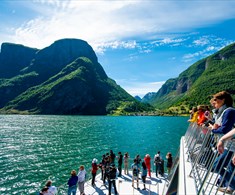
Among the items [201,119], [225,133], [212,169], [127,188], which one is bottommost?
[127,188]

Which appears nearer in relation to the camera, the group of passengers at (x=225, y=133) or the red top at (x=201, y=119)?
the group of passengers at (x=225, y=133)

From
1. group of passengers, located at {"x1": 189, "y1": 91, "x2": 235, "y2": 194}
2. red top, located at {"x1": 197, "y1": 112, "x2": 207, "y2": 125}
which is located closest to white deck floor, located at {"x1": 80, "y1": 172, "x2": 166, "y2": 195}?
red top, located at {"x1": 197, "y1": 112, "x2": 207, "y2": 125}

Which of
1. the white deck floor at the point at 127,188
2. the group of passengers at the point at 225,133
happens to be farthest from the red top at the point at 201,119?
the white deck floor at the point at 127,188

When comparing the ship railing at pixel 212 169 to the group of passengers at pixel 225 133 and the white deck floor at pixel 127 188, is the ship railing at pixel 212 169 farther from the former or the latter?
the white deck floor at pixel 127 188

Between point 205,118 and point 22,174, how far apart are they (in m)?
30.2

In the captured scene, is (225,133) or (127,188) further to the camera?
(127,188)

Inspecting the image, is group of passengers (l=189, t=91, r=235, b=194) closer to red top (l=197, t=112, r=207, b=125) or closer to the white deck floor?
red top (l=197, t=112, r=207, b=125)

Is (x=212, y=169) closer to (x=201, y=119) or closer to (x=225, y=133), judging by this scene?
(x=225, y=133)

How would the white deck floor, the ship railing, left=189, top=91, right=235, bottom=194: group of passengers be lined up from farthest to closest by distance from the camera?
the white deck floor → left=189, top=91, right=235, bottom=194: group of passengers → the ship railing

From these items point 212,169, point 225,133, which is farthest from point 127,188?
point 225,133

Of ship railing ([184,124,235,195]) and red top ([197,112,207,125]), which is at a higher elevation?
red top ([197,112,207,125])

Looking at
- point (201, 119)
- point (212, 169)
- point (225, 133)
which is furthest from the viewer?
point (201, 119)

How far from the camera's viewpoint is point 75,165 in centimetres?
3934

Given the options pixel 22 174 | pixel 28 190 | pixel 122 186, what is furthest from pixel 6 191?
pixel 122 186
